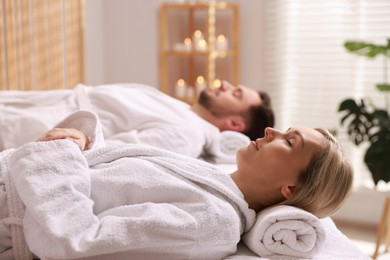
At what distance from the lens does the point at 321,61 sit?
370 centimetres

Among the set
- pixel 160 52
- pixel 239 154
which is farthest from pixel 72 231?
pixel 160 52

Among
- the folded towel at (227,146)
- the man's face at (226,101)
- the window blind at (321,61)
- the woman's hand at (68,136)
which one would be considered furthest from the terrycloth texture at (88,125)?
the window blind at (321,61)

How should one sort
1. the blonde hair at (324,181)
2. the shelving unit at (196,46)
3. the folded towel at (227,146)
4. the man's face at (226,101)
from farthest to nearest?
1. the shelving unit at (196,46)
2. the man's face at (226,101)
3. the folded towel at (227,146)
4. the blonde hair at (324,181)

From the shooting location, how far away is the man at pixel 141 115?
80.3 inches

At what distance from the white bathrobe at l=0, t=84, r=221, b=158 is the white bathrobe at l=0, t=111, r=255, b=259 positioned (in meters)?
0.74

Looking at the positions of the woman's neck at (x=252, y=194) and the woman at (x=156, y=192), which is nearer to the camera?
the woman at (x=156, y=192)

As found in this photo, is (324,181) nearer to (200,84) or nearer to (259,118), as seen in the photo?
(259,118)

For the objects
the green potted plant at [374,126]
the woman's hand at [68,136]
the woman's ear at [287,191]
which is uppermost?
the woman's hand at [68,136]

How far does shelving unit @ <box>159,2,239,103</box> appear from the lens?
3742 mm

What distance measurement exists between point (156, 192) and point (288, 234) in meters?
0.30

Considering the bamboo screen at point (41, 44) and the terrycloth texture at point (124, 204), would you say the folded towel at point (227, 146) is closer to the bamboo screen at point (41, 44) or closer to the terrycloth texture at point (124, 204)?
the terrycloth texture at point (124, 204)

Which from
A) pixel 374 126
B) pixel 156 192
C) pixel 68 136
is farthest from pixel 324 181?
pixel 374 126

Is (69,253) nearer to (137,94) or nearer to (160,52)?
(137,94)

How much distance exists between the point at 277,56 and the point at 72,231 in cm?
293
